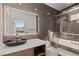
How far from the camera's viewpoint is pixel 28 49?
1283mm

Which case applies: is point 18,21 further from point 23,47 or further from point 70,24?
point 70,24

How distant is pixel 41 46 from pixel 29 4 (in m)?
0.64

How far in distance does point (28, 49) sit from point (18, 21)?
0.42m

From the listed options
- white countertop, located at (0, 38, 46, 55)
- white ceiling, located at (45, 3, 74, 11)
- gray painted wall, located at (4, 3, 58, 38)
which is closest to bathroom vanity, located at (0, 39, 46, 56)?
white countertop, located at (0, 38, 46, 55)

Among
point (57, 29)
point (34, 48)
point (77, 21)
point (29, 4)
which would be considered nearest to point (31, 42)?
point (34, 48)

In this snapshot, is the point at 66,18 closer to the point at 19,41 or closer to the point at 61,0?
the point at 61,0

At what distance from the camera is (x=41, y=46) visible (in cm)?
136

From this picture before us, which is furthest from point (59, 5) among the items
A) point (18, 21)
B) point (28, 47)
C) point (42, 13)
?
point (28, 47)

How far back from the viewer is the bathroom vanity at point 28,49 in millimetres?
1139

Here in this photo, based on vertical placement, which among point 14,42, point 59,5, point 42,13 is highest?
point 59,5

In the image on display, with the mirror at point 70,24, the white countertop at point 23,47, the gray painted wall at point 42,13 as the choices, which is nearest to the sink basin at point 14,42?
the white countertop at point 23,47

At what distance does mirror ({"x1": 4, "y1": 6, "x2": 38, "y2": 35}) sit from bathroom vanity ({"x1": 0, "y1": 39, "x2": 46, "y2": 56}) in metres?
0.18

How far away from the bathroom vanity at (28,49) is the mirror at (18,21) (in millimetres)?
178

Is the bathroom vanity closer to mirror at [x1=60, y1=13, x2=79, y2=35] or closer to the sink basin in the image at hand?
the sink basin
